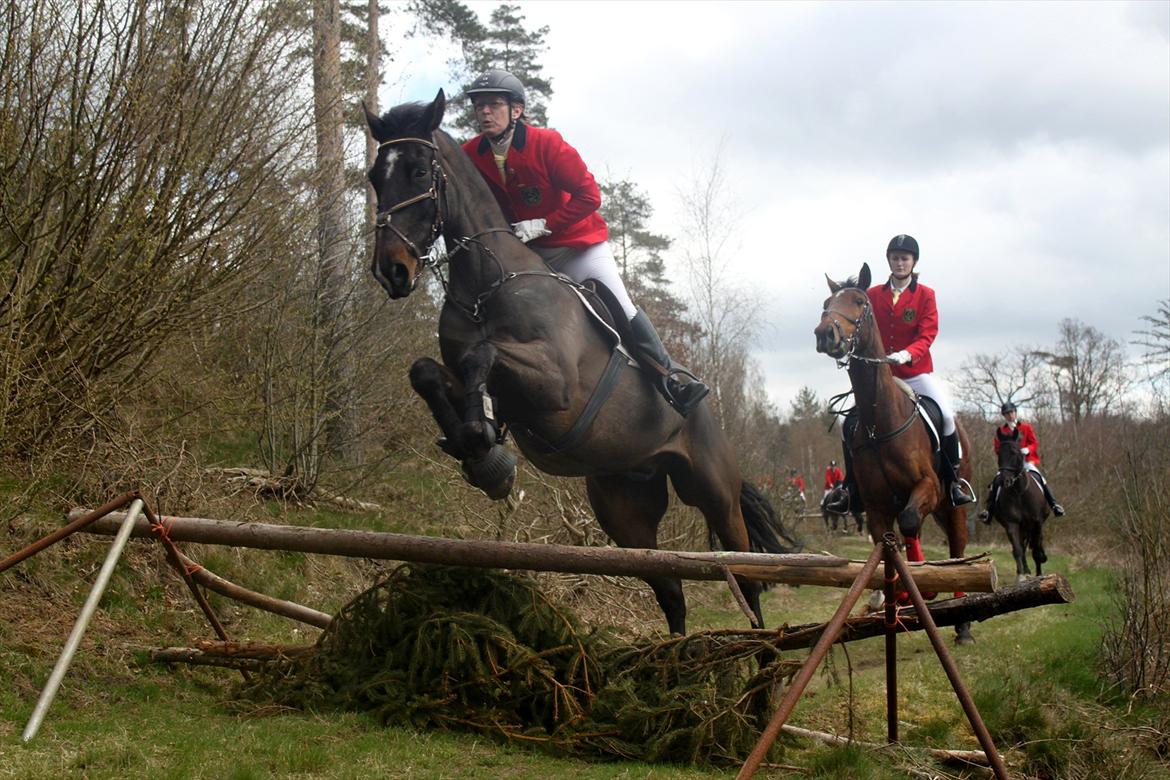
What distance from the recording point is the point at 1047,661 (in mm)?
7340

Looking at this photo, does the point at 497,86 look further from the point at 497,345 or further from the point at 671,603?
the point at 671,603

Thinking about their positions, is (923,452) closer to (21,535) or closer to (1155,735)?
(1155,735)

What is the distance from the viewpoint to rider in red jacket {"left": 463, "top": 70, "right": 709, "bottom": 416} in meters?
5.35

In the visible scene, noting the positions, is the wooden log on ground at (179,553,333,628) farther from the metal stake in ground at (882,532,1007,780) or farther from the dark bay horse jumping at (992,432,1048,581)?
the dark bay horse jumping at (992,432,1048,581)

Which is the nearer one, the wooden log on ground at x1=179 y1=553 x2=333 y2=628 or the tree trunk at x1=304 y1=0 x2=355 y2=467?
the wooden log on ground at x1=179 y1=553 x2=333 y2=628

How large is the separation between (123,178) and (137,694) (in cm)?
318

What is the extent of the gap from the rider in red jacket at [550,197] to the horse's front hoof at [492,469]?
1.35m

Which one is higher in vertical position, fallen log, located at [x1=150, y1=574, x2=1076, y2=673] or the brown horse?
the brown horse

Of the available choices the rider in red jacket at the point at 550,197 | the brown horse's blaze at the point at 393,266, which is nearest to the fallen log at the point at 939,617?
the rider in red jacket at the point at 550,197

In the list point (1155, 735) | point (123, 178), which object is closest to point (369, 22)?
point (123, 178)

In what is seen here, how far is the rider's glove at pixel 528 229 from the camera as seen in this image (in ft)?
18.5

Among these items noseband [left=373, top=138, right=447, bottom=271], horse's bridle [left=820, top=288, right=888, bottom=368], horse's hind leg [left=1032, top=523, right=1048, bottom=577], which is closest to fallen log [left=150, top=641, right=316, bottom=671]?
noseband [left=373, top=138, right=447, bottom=271]

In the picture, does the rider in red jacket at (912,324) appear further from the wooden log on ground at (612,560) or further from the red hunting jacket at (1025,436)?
the red hunting jacket at (1025,436)

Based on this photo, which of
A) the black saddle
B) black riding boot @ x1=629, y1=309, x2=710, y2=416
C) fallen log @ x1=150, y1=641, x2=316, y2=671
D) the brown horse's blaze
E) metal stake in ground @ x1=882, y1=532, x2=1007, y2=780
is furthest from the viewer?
the black saddle
